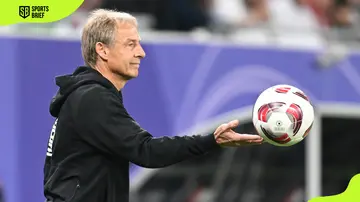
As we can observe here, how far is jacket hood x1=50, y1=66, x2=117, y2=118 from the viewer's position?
18.1ft

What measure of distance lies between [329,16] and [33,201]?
4.07 meters

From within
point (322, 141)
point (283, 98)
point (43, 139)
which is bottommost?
point (322, 141)

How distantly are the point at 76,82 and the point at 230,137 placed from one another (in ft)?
2.85

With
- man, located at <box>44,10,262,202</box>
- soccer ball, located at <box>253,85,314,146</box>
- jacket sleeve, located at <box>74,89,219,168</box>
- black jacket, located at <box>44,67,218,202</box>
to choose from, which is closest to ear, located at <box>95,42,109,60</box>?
man, located at <box>44,10,262,202</box>

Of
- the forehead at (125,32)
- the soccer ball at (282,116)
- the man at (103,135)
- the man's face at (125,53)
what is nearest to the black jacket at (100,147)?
the man at (103,135)

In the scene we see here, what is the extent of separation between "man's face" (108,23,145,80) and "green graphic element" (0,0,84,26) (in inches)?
87.8

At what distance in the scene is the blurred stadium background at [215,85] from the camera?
31.2 ft

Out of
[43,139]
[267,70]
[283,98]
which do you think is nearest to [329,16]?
[267,70]

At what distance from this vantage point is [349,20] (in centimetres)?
1166

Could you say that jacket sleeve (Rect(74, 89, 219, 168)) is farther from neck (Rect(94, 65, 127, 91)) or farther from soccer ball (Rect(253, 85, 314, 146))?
soccer ball (Rect(253, 85, 314, 146))

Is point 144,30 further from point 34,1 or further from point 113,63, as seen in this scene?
point 113,63

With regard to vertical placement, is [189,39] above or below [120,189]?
below

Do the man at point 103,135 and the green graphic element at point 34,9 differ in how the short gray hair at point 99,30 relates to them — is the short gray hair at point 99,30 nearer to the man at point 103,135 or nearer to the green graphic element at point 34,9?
the man at point 103,135

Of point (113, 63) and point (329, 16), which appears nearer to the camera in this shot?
point (113, 63)
